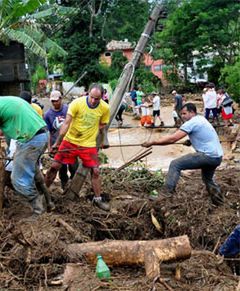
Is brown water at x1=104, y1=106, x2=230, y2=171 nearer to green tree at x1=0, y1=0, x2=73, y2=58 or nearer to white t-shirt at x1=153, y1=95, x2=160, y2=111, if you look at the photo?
white t-shirt at x1=153, y1=95, x2=160, y2=111

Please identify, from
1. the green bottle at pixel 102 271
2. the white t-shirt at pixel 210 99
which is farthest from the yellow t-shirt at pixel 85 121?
the white t-shirt at pixel 210 99

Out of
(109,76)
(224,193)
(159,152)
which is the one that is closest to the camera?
(224,193)

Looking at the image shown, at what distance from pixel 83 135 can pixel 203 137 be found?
1652mm

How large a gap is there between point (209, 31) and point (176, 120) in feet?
37.8

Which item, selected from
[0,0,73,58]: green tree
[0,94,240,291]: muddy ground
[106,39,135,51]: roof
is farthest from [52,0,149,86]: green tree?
[0,94,240,291]: muddy ground

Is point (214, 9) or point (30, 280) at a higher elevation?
point (214, 9)

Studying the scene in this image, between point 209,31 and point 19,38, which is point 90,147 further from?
point 209,31

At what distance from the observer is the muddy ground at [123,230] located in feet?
16.5

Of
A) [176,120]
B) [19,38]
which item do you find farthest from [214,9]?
[19,38]

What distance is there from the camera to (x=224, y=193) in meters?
7.79

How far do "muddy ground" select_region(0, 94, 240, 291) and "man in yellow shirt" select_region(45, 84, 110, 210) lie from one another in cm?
43

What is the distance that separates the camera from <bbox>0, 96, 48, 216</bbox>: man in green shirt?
19.9ft

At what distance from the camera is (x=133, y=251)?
526 cm

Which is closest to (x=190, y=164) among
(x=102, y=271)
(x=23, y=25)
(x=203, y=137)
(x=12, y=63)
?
(x=203, y=137)
